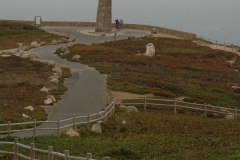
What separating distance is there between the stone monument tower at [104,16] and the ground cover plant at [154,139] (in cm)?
5068

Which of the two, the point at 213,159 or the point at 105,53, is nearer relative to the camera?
the point at 213,159

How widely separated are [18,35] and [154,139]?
57.8 meters

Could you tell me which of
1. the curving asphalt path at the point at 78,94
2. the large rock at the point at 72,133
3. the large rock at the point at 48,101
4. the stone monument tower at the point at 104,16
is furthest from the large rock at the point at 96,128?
the stone monument tower at the point at 104,16

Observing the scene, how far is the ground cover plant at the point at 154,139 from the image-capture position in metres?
19.5

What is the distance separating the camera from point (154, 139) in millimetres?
23500

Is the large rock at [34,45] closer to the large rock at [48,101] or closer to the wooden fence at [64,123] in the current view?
the large rock at [48,101]

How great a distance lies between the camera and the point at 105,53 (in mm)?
61906

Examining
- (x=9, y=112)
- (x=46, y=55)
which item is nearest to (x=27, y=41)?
(x=46, y=55)

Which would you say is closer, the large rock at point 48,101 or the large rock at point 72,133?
the large rock at point 72,133

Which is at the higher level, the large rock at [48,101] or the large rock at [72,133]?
the large rock at [72,133]

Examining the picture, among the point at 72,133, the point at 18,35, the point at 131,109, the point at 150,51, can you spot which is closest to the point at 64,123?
the point at 72,133

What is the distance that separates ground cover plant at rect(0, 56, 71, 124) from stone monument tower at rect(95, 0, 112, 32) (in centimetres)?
2914

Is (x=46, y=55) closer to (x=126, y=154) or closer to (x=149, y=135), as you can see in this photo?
(x=149, y=135)

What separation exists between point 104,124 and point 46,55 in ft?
115
